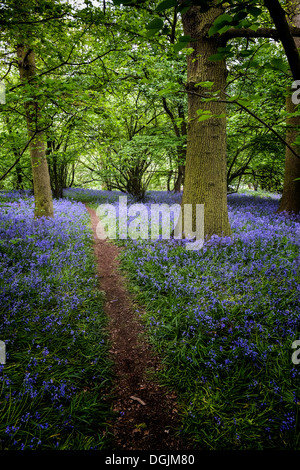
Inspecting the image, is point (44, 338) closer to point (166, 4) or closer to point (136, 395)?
point (136, 395)

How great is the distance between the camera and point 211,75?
5090 millimetres

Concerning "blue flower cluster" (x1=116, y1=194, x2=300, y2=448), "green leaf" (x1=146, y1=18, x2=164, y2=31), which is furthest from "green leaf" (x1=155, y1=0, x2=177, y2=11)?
"blue flower cluster" (x1=116, y1=194, x2=300, y2=448)

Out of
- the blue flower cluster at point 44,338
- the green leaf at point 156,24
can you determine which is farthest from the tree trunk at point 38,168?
the green leaf at point 156,24

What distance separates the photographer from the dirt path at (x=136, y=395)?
2465mm

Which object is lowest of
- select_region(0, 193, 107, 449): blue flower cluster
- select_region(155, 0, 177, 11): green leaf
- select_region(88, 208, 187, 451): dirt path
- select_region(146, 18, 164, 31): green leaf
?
select_region(88, 208, 187, 451): dirt path

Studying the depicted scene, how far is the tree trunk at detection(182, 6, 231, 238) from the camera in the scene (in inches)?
199

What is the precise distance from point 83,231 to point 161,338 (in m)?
5.94

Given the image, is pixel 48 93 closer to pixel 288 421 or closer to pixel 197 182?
pixel 197 182

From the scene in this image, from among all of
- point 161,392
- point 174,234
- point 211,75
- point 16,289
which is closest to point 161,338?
point 161,392

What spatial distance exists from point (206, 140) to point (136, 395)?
17.3 feet

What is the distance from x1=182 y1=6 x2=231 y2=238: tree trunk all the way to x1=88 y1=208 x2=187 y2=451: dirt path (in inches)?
121

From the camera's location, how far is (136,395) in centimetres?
294

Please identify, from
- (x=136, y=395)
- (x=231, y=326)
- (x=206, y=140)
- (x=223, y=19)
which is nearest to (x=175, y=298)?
(x=231, y=326)

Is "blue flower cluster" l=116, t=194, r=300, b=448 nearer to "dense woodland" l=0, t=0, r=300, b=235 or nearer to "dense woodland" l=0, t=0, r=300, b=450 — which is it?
"dense woodland" l=0, t=0, r=300, b=450
